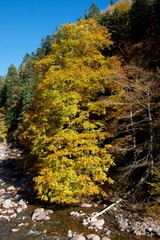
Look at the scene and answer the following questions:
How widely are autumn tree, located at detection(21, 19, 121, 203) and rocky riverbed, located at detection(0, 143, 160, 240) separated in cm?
96

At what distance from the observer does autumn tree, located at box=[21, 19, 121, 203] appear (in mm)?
15477

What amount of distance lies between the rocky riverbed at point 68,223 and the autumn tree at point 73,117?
0.96 metres

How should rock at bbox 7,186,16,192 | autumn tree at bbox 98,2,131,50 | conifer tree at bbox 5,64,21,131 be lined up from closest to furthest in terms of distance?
1. rock at bbox 7,186,16,192
2. autumn tree at bbox 98,2,131,50
3. conifer tree at bbox 5,64,21,131

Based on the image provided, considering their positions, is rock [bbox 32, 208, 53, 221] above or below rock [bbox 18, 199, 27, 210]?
below

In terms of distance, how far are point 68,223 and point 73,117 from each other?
22.3 ft

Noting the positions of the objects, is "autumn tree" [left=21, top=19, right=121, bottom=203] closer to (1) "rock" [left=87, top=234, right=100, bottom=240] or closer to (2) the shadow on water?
(2) the shadow on water

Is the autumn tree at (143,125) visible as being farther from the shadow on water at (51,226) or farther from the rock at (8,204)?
the rock at (8,204)

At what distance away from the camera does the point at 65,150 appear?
51.6ft

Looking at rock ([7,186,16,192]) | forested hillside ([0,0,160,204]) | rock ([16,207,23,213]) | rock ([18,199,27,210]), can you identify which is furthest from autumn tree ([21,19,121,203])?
rock ([7,186,16,192])

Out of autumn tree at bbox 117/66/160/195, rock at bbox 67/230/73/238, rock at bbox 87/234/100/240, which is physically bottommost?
rock at bbox 87/234/100/240

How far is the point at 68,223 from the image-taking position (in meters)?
14.7

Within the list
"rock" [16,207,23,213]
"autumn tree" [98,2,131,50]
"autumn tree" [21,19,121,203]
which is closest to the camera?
"autumn tree" [21,19,121,203]

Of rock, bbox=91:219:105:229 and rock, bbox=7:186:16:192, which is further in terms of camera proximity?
rock, bbox=7:186:16:192

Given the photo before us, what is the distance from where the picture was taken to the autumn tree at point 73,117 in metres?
15.5
